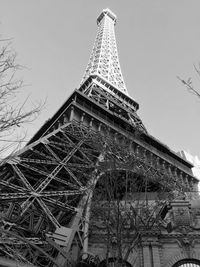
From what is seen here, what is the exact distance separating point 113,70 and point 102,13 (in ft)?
137

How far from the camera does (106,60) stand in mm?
67812

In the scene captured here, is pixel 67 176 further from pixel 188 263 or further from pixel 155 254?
pixel 188 263

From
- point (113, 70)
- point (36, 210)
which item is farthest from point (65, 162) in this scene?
point (113, 70)

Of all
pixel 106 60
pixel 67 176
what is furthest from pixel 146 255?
pixel 106 60

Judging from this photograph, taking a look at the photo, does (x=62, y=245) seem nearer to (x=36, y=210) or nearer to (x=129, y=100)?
(x=36, y=210)

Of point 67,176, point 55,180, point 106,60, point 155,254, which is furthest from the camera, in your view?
point 106,60

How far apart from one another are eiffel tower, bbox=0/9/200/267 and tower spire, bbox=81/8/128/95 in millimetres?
16087

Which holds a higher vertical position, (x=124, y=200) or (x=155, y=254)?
(x=124, y=200)

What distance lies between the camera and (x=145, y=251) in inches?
725

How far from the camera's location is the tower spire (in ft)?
197

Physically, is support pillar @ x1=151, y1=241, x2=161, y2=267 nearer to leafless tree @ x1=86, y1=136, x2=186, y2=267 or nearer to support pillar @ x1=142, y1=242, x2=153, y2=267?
support pillar @ x1=142, y1=242, x2=153, y2=267

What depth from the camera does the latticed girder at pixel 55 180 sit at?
15.1m

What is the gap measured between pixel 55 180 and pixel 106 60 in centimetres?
5164

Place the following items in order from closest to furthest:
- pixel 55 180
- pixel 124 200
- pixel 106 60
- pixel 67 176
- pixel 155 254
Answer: pixel 155 254 → pixel 124 200 → pixel 55 180 → pixel 67 176 → pixel 106 60
